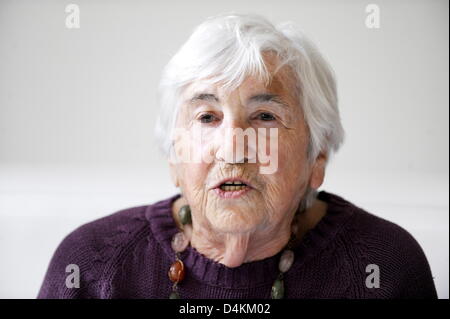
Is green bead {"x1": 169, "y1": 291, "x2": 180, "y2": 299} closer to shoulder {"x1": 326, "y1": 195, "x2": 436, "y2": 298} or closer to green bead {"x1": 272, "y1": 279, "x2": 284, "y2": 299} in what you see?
green bead {"x1": 272, "y1": 279, "x2": 284, "y2": 299}

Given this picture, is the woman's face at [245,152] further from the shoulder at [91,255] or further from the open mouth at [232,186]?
the shoulder at [91,255]

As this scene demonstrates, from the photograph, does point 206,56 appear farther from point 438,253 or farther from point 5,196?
point 438,253

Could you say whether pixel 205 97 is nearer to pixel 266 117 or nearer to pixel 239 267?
pixel 266 117

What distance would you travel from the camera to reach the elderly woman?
119 cm

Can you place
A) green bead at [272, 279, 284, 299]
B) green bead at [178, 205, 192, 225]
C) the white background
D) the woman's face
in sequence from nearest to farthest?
the woman's face → green bead at [272, 279, 284, 299] → green bead at [178, 205, 192, 225] → the white background

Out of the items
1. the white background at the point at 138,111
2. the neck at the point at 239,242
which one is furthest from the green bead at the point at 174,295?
the white background at the point at 138,111

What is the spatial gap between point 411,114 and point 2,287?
5.93 feet

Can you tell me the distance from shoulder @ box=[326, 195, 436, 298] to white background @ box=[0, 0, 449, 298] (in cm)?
38

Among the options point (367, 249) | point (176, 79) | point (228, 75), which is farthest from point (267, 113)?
point (367, 249)

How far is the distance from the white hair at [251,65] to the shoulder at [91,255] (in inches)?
11.8

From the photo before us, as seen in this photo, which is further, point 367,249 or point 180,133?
point 367,249

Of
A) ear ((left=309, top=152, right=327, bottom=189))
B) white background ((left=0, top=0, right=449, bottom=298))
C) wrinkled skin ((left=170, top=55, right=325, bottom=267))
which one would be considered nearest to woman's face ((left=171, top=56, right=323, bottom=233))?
wrinkled skin ((left=170, top=55, right=325, bottom=267))

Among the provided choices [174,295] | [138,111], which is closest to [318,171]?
[174,295]

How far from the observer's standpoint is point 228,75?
3.85 ft
